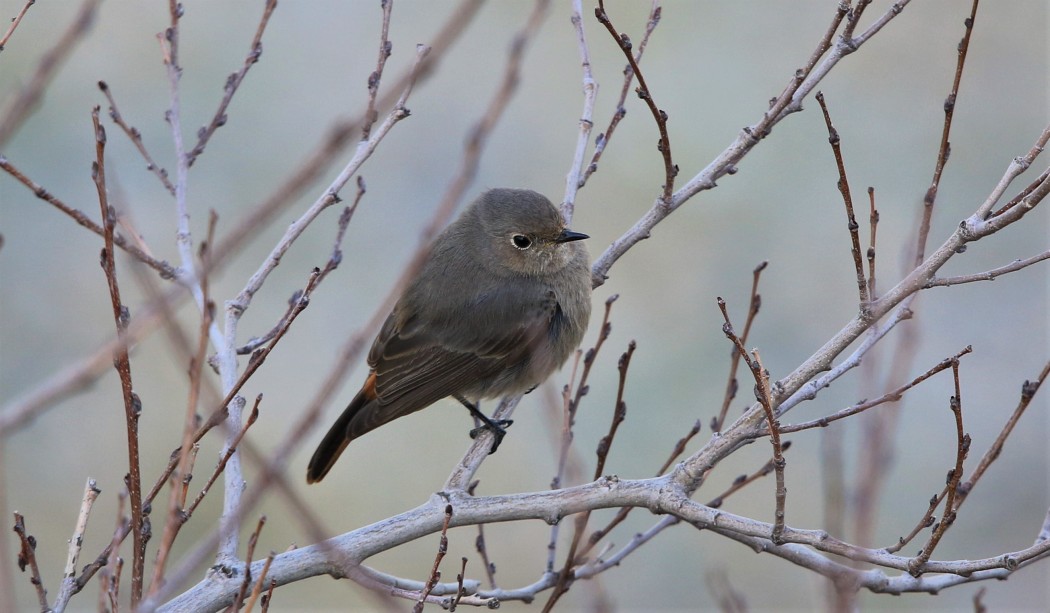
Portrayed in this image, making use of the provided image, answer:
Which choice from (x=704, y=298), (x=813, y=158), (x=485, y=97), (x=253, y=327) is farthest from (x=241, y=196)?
(x=813, y=158)

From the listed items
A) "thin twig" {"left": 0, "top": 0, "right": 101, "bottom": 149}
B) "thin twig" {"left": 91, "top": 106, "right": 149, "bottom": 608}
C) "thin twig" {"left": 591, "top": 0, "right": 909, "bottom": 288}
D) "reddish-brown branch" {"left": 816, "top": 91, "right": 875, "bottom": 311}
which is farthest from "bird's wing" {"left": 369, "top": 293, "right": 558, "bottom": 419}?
"thin twig" {"left": 0, "top": 0, "right": 101, "bottom": 149}

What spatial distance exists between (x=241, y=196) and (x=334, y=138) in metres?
7.24

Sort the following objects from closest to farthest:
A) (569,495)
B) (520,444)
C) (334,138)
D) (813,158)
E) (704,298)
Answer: (334,138) < (569,495) < (520,444) < (704,298) < (813,158)

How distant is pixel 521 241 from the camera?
4.87 metres

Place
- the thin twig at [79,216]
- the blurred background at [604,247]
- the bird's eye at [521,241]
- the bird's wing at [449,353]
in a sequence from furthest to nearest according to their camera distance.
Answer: the blurred background at [604,247]
the bird's eye at [521,241]
the bird's wing at [449,353]
the thin twig at [79,216]

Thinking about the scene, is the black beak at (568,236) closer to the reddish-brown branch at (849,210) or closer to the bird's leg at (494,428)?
the bird's leg at (494,428)

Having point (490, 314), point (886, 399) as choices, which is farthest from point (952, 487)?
point (490, 314)

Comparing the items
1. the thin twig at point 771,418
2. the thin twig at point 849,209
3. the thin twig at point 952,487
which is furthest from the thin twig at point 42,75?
the thin twig at point 952,487

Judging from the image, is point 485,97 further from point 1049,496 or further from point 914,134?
A: point 1049,496

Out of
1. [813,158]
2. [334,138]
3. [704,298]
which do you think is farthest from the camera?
[813,158]

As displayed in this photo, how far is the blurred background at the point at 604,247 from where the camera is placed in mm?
6758

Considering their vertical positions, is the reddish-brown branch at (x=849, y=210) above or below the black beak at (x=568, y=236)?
below

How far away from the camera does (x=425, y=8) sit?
10125 mm

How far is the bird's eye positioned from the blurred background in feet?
4.92
